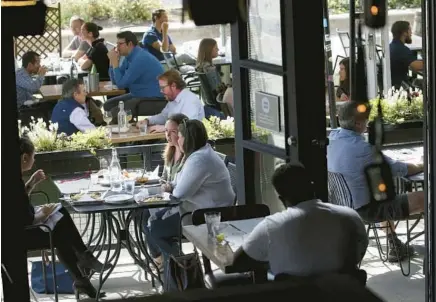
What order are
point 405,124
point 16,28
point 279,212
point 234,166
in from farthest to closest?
point 234,166
point 405,124
point 279,212
point 16,28

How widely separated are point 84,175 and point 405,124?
1.61 metres

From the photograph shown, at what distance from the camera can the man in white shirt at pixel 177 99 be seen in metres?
5.41

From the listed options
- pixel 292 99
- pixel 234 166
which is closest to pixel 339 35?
pixel 292 99

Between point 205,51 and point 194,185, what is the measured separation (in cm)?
83

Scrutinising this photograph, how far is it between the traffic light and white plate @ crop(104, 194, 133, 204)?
1.45 m

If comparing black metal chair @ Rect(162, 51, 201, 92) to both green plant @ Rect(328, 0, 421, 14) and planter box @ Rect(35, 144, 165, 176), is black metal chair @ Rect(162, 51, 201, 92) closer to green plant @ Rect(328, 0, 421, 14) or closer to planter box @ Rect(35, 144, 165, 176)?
planter box @ Rect(35, 144, 165, 176)

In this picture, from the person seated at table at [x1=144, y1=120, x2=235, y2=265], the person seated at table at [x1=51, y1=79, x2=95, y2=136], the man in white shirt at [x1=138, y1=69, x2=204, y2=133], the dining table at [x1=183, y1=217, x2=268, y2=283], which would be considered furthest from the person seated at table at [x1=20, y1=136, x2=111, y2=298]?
the man in white shirt at [x1=138, y1=69, x2=204, y2=133]

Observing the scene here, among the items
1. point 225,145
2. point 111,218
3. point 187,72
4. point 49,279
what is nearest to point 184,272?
point 49,279

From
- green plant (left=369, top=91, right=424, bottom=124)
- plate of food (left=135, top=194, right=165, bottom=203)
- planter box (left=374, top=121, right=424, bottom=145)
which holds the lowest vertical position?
plate of food (left=135, top=194, right=165, bottom=203)

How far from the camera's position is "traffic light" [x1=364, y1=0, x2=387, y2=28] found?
4042 millimetres

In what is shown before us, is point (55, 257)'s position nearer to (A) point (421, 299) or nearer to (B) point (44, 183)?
(B) point (44, 183)

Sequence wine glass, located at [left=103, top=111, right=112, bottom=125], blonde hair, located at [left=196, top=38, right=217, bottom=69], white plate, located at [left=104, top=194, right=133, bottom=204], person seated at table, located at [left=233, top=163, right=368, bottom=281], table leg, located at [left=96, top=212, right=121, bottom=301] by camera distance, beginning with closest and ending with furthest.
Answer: person seated at table, located at [left=233, top=163, right=368, bottom=281], blonde hair, located at [left=196, top=38, right=217, bottom=69], table leg, located at [left=96, top=212, right=121, bottom=301], white plate, located at [left=104, top=194, right=133, bottom=204], wine glass, located at [left=103, top=111, right=112, bottom=125]

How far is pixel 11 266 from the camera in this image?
10.7ft

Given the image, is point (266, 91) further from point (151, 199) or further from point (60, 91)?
point (60, 91)
